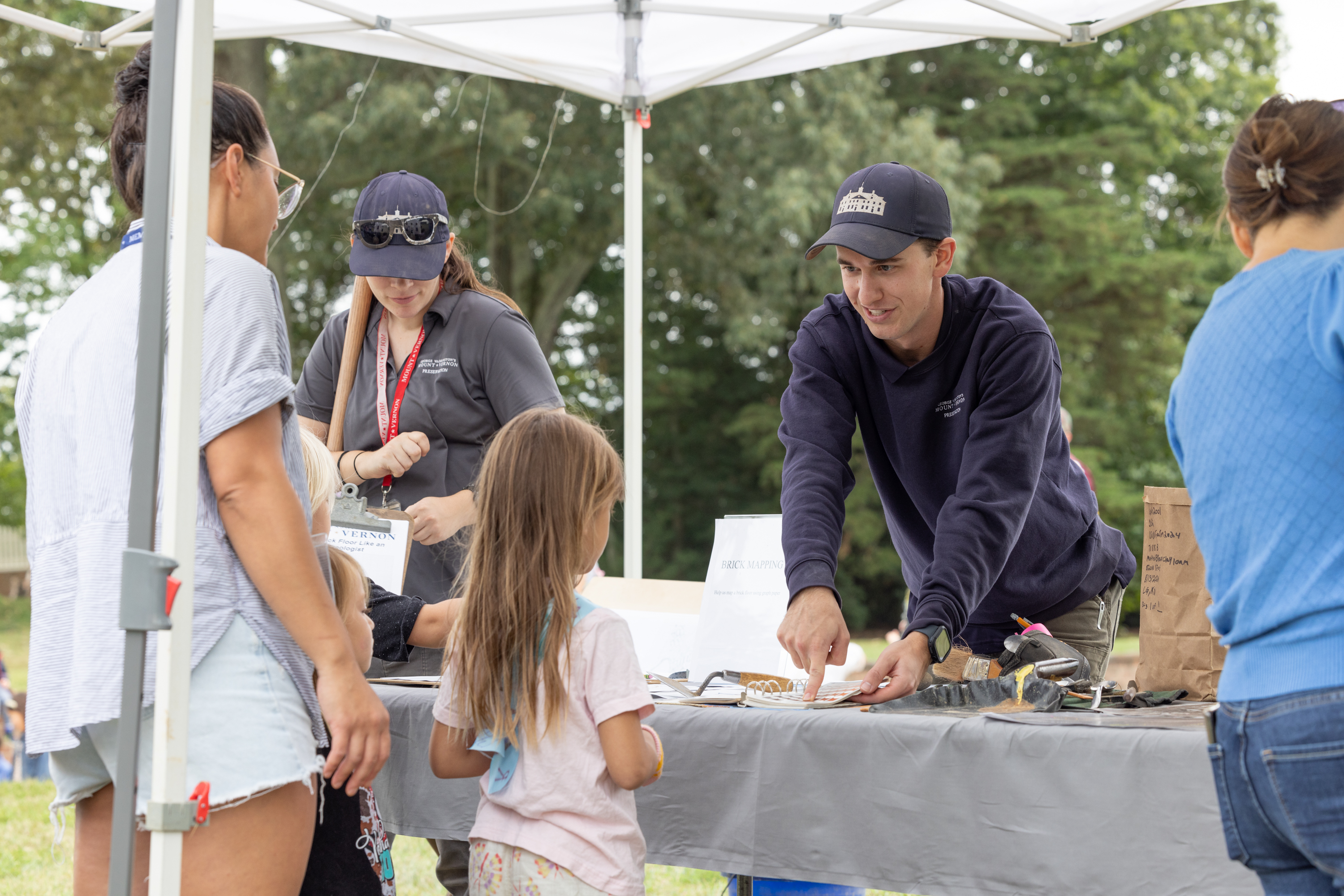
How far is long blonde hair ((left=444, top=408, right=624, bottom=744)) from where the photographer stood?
1612 mm

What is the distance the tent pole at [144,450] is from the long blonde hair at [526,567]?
50 cm

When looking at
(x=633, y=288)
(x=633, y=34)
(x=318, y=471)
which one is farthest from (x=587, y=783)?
(x=633, y=34)

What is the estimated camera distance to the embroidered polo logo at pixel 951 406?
2.11m

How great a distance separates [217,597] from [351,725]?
209 mm

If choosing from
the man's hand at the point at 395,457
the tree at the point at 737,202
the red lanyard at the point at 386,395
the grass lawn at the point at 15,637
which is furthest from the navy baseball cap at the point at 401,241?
the grass lawn at the point at 15,637

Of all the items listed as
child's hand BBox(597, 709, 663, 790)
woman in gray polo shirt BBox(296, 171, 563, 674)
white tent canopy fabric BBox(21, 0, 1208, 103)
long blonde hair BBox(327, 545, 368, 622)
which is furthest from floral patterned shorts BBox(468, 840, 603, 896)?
white tent canopy fabric BBox(21, 0, 1208, 103)

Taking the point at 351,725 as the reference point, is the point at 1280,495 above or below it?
above

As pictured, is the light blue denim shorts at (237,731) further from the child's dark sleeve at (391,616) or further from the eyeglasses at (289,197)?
the child's dark sleeve at (391,616)

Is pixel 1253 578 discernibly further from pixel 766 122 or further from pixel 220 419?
pixel 766 122

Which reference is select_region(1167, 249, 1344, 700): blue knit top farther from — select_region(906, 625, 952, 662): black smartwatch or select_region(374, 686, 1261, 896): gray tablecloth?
select_region(906, 625, 952, 662): black smartwatch

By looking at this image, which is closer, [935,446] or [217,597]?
[217,597]

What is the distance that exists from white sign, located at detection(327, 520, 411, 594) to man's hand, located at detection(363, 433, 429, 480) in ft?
0.64

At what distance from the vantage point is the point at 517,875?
5.26 feet

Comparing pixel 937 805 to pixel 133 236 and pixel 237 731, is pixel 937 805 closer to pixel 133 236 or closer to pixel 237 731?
pixel 237 731
